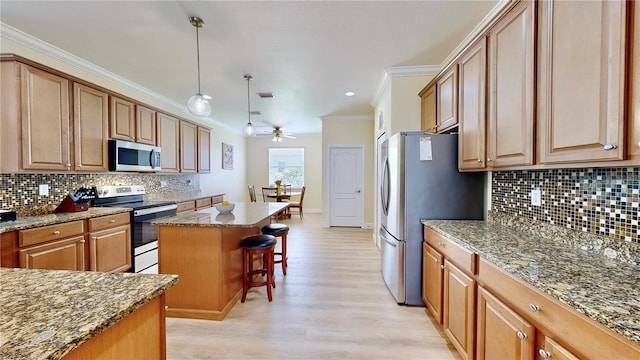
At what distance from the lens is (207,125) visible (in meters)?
5.96

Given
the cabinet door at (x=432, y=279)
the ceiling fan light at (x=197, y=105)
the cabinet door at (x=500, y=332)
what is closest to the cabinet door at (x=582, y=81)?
the cabinet door at (x=500, y=332)

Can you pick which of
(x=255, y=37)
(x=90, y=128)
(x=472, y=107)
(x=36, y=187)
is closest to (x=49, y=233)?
(x=36, y=187)

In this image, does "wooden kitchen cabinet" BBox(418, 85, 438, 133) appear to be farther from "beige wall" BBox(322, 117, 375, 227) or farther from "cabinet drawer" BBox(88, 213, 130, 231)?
"cabinet drawer" BBox(88, 213, 130, 231)

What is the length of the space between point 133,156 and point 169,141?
884mm

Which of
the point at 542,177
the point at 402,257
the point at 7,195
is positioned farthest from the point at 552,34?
the point at 7,195

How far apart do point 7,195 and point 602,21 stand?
14.0 feet

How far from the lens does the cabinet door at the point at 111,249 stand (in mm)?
2635

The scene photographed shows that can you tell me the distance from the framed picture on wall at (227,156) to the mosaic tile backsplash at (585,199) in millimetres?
6058

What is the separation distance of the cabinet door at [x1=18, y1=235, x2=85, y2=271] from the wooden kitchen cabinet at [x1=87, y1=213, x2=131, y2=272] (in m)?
0.11

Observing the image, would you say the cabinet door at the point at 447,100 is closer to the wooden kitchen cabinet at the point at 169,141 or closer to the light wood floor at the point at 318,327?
the light wood floor at the point at 318,327

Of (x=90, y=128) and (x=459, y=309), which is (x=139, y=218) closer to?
(x=90, y=128)

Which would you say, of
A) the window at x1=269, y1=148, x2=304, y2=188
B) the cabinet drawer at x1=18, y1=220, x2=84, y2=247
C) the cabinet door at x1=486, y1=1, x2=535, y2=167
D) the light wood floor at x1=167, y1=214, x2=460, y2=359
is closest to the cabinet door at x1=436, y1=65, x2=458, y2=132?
the cabinet door at x1=486, y1=1, x2=535, y2=167

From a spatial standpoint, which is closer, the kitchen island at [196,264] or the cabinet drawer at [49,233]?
the cabinet drawer at [49,233]

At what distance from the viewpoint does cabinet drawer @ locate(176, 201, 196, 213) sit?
4.04 meters
